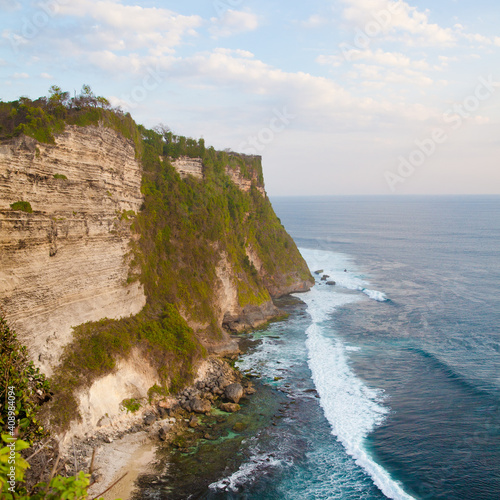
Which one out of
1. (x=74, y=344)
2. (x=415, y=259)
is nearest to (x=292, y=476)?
(x=74, y=344)

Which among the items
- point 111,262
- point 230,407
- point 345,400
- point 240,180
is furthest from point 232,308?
point 240,180

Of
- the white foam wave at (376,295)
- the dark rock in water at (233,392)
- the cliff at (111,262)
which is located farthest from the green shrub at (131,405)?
the white foam wave at (376,295)

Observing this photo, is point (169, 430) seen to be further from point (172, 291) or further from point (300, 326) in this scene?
point (300, 326)

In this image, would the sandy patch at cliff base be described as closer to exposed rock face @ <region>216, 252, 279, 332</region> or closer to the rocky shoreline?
the rocky shoreline

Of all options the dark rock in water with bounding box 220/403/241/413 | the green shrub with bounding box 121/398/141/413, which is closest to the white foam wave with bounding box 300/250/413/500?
the dark rock in water with bounding box 220/403/241/413

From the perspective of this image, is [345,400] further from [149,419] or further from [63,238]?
[63,238]

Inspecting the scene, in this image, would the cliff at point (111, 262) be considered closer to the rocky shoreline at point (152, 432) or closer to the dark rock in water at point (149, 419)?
the rocky shoreline at point (152, 432)

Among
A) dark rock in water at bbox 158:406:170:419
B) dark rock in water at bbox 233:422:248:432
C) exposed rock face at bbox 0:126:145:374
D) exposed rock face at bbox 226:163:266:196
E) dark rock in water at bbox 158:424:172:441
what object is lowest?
dark rock in water at bbox 233:422:248:432
